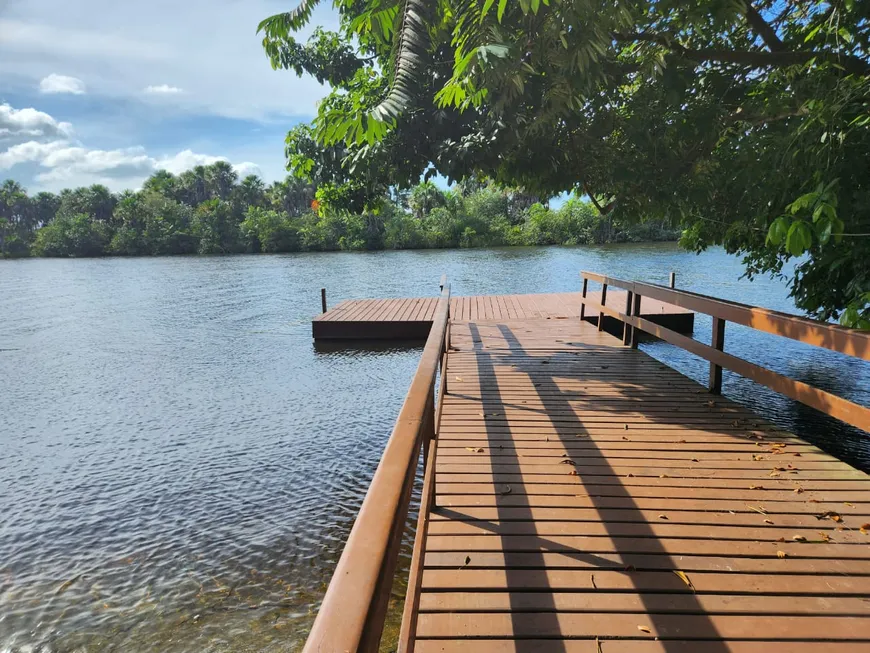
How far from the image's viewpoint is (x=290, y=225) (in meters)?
69.8

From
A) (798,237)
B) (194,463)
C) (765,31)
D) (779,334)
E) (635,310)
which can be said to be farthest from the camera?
(194,463)

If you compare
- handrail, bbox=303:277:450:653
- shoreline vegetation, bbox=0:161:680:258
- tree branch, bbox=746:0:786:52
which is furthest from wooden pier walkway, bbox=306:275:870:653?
shoreline vegetation, bbox=0:161:680:258

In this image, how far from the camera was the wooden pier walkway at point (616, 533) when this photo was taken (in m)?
2.03

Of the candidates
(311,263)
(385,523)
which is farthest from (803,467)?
(311,263)

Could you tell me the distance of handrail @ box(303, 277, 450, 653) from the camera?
79cm

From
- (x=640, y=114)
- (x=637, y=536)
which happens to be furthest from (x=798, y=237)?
(x=640, y=114)

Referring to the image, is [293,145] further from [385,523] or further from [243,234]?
[243,234]

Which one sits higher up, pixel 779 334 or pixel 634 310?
pixel 779 334

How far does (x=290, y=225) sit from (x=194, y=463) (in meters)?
65.0

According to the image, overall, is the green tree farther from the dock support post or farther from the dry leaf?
the dry leaf

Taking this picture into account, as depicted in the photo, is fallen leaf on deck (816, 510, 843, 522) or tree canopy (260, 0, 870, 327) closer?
fallen leaf on deck (816, 510, 843, 522)

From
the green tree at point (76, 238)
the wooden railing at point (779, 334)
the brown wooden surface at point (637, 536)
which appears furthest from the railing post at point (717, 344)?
the green tree at point (76, 238)

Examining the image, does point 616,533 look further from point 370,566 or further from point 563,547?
point 370,566

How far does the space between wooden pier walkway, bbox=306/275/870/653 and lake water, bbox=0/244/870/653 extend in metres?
2.32
